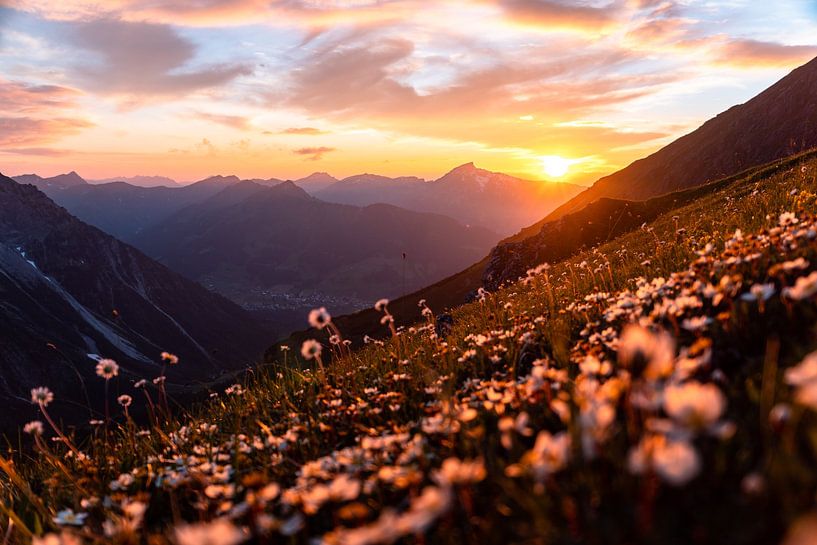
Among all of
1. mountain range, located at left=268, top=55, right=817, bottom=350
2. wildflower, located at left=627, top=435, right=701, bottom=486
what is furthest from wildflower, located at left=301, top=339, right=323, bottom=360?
mountain range, located at left=268, top=55, right=817, bottom=350

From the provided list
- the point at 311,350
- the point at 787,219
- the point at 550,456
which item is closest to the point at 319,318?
the point at 311,350

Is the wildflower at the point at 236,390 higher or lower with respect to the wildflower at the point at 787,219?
lower

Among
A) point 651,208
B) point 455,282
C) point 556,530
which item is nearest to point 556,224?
point 651,208

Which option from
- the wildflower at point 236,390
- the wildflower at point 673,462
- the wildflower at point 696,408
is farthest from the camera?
the wildflower at point 236,390

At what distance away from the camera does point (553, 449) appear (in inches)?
86.0

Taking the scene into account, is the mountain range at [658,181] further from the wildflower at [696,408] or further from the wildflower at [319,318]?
the wildflower at [696,408]

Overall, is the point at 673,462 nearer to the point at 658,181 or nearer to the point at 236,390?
the point at 236,390

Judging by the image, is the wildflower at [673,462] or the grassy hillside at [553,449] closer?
the wildflower at [673,462]

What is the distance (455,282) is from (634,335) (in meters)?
101

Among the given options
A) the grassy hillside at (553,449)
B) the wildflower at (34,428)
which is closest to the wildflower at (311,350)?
the grassy hillside at (553,449)

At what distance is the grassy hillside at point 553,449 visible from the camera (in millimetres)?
2141

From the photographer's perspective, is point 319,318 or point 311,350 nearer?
point 311,350

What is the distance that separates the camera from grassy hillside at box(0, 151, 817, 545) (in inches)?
84.3

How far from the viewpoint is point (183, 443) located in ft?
23.0
